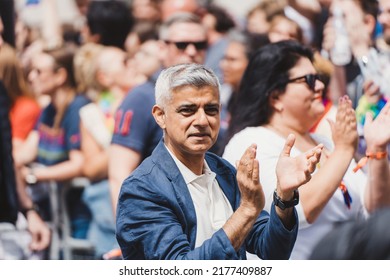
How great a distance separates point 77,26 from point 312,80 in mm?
5159

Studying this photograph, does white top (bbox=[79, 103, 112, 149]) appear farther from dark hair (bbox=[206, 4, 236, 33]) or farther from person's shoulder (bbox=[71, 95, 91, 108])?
dark hair (bbox=[206, 4, 236, 33])

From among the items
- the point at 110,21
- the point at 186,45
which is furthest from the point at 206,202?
the point at 110,21

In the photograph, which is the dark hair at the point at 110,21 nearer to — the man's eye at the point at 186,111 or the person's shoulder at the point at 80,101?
the person's shoulder at the point at 80,101

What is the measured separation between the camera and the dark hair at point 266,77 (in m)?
4.59

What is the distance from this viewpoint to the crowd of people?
3.47m

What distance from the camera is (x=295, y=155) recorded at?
4.36 meters

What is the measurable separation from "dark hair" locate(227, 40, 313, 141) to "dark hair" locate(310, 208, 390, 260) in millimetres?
2436

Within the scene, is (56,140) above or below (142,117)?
below

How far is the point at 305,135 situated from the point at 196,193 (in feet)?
3.84

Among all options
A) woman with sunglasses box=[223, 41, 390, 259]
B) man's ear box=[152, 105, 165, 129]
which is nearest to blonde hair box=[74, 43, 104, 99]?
woman with sunglasses box=[223, 41, 390, 259]

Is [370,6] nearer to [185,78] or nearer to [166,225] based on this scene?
[185,78]

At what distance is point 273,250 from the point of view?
11.5 feet
